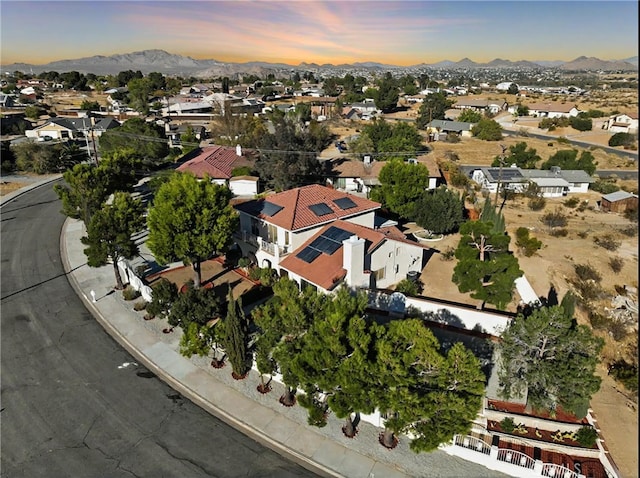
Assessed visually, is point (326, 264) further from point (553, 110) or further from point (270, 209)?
point (553, 110)

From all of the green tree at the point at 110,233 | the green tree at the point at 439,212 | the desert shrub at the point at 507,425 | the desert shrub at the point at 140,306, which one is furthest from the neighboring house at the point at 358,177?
the desert shrub at the point at 507,425

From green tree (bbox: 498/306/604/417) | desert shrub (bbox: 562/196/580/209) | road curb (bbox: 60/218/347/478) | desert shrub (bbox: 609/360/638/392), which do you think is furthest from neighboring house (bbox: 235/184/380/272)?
desert shrub (bbox: 562/196/580/209)

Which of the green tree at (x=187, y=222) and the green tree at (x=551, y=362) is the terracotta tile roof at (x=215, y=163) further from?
the green tree at (x=551, y=362)

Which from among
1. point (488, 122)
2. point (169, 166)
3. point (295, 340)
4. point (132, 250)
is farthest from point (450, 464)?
point (488, 122)

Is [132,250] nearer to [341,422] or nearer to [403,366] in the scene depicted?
[341,422]

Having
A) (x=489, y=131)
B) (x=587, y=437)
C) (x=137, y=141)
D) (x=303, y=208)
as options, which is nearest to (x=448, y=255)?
(x=303, y=208)
